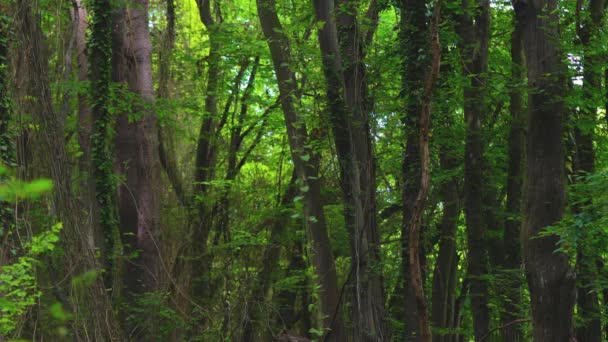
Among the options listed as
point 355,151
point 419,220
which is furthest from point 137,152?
point 419,220

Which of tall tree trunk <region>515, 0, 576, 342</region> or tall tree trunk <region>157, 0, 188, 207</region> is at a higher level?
tall tree trunk <region>157, 0, 188, 207</region>

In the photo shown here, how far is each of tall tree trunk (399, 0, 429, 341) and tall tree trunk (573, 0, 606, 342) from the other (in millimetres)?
2050

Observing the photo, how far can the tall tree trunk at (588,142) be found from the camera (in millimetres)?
9703

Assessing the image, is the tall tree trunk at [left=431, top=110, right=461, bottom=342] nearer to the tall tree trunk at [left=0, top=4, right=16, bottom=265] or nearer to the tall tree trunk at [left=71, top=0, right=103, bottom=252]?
the tall tree trunk at [left=71, top=0, right=103, bottom=252]

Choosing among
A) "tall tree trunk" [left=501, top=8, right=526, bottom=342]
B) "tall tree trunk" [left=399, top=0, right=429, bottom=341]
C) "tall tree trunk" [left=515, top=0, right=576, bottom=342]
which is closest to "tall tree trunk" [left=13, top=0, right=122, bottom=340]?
"tall tree trunk" [left=399, top=0, right=429, bottom=341]

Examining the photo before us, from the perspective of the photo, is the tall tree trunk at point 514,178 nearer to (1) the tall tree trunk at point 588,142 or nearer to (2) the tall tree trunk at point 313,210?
(1) the tall tree trunk at point 588,142

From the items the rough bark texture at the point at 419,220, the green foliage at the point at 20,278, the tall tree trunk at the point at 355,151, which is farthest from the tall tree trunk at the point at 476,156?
the green foliage at the point at 20,278

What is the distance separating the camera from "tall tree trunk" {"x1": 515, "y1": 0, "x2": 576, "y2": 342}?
733 centimetres

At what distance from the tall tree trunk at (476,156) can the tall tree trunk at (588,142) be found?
4.72 ft

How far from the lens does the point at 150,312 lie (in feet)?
38.9

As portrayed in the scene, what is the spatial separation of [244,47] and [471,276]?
292 inches

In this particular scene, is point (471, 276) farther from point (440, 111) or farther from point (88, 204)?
point (88, 204)

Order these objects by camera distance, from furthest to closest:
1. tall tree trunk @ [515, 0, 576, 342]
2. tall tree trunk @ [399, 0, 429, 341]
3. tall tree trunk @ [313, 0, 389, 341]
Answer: tall tree trunk @ [399, 0, 429, 341]
tall tree trunk @ [313, 0, 389, 341]
tall tree trunk @ [515, 0, 576, 342]

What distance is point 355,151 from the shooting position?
31.4 ft
